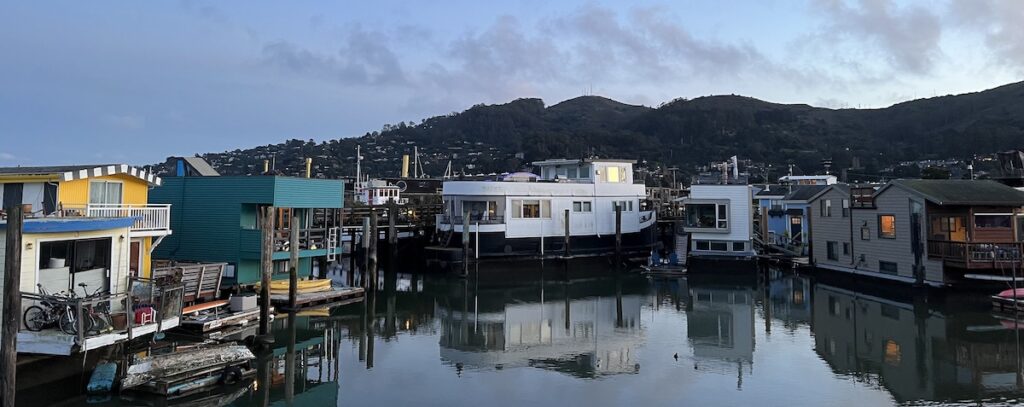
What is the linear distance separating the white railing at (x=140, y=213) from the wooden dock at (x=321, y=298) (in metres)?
4.79

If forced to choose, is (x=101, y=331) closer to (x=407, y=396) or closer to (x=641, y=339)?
(x=407, y=396)

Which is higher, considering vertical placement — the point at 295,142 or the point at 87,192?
the point at 295,142

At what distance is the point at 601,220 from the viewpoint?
125ft

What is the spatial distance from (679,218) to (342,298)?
28931 millimetres

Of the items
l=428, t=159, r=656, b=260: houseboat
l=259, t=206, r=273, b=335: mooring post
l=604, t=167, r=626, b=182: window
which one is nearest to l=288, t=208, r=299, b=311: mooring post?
l=259, t=206, r=273, b=335: mooring post

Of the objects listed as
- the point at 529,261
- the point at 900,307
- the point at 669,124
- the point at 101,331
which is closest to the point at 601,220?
the point at 529,261

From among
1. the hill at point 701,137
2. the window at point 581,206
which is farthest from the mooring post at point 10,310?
the hill at point 701,137

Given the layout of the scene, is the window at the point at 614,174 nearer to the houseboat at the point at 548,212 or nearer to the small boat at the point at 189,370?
the houseboat at the point at 548,212

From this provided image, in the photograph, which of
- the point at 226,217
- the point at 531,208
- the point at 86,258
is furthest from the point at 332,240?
the point at 531,208

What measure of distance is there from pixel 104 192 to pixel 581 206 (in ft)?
84.9

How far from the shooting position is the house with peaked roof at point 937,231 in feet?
78.7

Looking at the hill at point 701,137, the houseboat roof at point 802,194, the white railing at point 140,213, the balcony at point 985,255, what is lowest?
the balcony at point 985,255

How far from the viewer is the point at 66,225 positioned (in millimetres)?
12914

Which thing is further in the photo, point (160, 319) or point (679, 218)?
point (679, 218)
